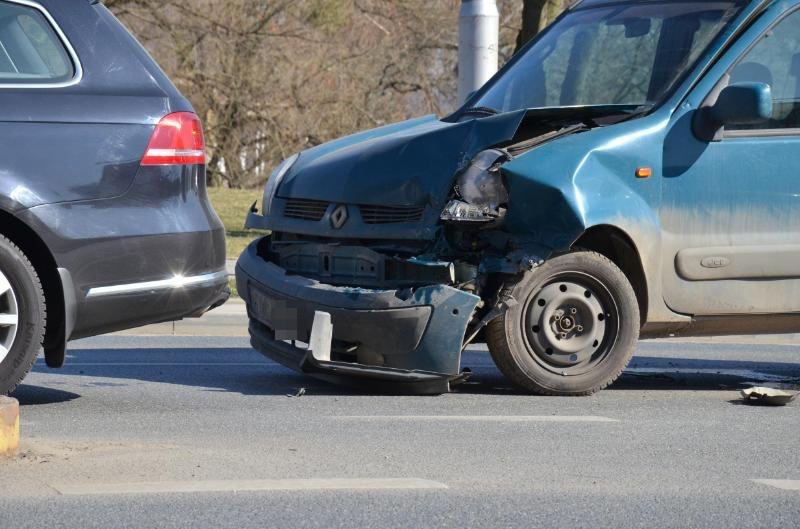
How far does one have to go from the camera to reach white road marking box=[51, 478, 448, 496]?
4.89 m

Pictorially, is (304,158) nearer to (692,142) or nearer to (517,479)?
(692,142)

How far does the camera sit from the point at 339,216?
A: 7.14 m

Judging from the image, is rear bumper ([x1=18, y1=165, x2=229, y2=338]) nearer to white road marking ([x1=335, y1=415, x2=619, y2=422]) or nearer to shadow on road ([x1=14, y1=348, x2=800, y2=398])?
shadow on road ([x1=14, y1=348, x2=800, y2=398])

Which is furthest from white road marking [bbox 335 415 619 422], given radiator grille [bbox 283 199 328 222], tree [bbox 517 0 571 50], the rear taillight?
tree [bbox 517 0 571 50]

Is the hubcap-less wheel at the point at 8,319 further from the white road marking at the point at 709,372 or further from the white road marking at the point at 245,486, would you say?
the white road marking at the point at 709,372

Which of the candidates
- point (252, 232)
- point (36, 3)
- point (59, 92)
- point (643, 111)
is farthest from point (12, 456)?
point (252, 232)

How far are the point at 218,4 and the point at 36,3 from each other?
64.9 ft

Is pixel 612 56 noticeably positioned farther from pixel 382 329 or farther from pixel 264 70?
pixel 264 70

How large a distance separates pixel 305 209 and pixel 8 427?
247cm

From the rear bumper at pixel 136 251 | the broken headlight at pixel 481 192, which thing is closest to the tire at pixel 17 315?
the rear bumper at pixel 136 251

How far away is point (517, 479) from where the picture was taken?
17.2ft

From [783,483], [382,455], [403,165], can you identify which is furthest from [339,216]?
[783,483]

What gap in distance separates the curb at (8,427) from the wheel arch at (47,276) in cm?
99

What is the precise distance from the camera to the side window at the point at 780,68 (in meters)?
7.30
